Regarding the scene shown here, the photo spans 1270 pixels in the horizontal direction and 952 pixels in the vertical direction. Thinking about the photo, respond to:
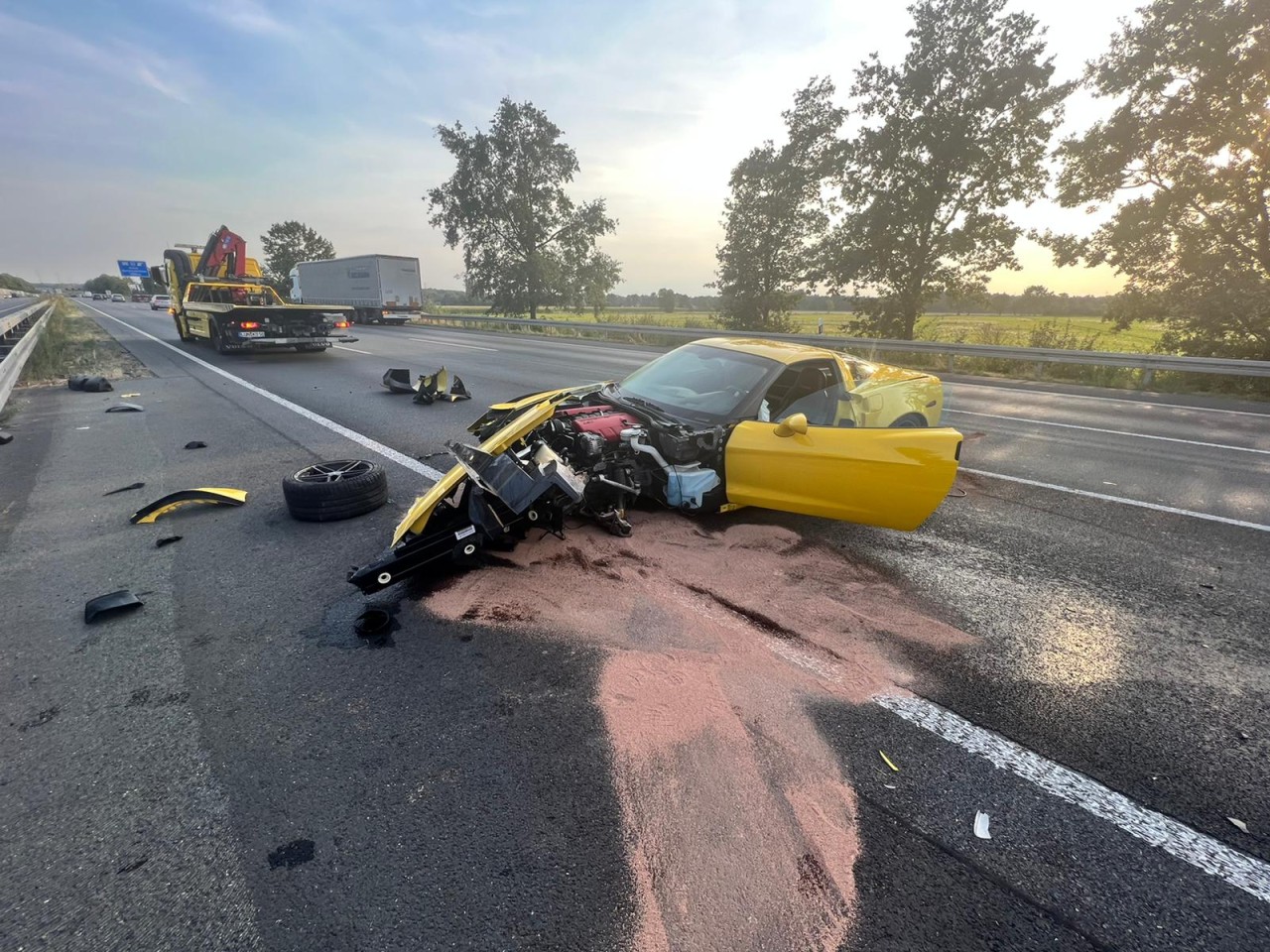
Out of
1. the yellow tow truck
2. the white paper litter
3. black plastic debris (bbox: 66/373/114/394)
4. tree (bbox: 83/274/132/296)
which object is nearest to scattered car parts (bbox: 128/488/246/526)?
the white paper litter

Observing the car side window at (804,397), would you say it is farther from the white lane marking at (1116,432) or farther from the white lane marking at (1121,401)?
the white lane marking at (1121,401)

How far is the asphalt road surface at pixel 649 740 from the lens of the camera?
5.16ft

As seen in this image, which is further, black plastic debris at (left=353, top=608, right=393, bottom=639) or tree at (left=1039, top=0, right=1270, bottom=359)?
tree at (left=1039, top=0, right=1270, bottom=359)

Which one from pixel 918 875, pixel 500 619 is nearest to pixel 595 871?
pixel 918 875

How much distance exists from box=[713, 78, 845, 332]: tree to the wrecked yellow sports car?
17.4 m

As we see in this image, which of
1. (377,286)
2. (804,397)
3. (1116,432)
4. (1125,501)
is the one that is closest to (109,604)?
(804,397)

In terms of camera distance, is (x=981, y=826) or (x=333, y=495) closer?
(x=981, y=826)

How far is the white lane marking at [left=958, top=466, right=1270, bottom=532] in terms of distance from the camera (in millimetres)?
4363

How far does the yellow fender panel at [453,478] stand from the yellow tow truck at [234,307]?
12838 mm

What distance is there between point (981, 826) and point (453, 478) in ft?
9.50

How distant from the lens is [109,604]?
9.75 feet

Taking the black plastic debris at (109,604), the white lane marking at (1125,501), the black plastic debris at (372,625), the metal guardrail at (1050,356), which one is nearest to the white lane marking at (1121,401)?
the metal guardrail at (1050,356)

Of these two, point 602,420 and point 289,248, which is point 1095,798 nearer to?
point 602,420

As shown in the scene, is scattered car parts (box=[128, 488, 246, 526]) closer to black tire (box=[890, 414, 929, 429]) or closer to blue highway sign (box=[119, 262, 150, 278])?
black tire (box=[890, 414, 929, 429])
